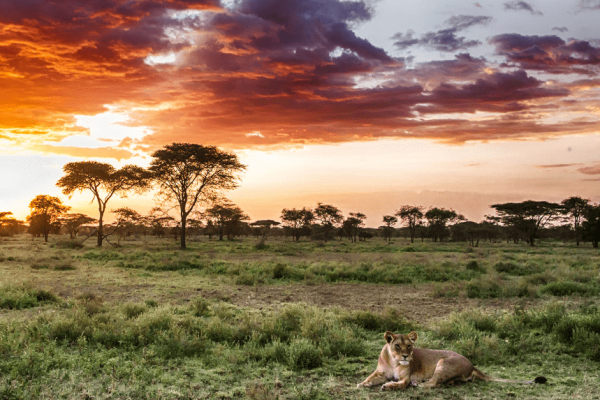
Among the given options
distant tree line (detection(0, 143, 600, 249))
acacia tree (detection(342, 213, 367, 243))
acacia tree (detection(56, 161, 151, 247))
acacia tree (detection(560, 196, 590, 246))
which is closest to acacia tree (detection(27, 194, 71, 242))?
distant tree line (detection(0, 143, 600, 249))

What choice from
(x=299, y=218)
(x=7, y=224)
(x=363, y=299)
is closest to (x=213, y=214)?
(x=299, y=218)

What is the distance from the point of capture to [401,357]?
18.8 feet

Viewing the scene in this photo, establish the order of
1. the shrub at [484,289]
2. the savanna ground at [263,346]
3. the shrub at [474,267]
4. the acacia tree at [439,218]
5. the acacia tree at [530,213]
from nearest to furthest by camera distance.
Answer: the savanna ground at [263,346] < the shrub at [484,289] < the shrub at [474,267] < the acacia tree at [530,213] < the acacia tree at [439,218]

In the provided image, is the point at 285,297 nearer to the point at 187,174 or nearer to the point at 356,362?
the point at 356,362

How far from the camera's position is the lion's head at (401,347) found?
18.5 ft

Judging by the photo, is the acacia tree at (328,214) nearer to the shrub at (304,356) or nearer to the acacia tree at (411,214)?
the acacia tree at (411,214)

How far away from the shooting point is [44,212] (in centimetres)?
7406

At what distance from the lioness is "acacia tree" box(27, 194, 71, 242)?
79205mm

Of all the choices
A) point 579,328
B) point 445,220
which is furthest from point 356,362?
point 445,220

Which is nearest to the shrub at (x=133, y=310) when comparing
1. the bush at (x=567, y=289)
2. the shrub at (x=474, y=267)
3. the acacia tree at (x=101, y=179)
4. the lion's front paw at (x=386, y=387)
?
the lion's front paw at (x=386, y=387)

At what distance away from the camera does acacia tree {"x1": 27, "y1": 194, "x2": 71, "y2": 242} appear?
241 ft

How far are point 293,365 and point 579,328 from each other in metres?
5.99

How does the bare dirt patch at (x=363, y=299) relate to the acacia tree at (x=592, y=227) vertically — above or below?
below

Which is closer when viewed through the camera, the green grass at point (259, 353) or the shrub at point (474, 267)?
the green grass at point (259, 353)
